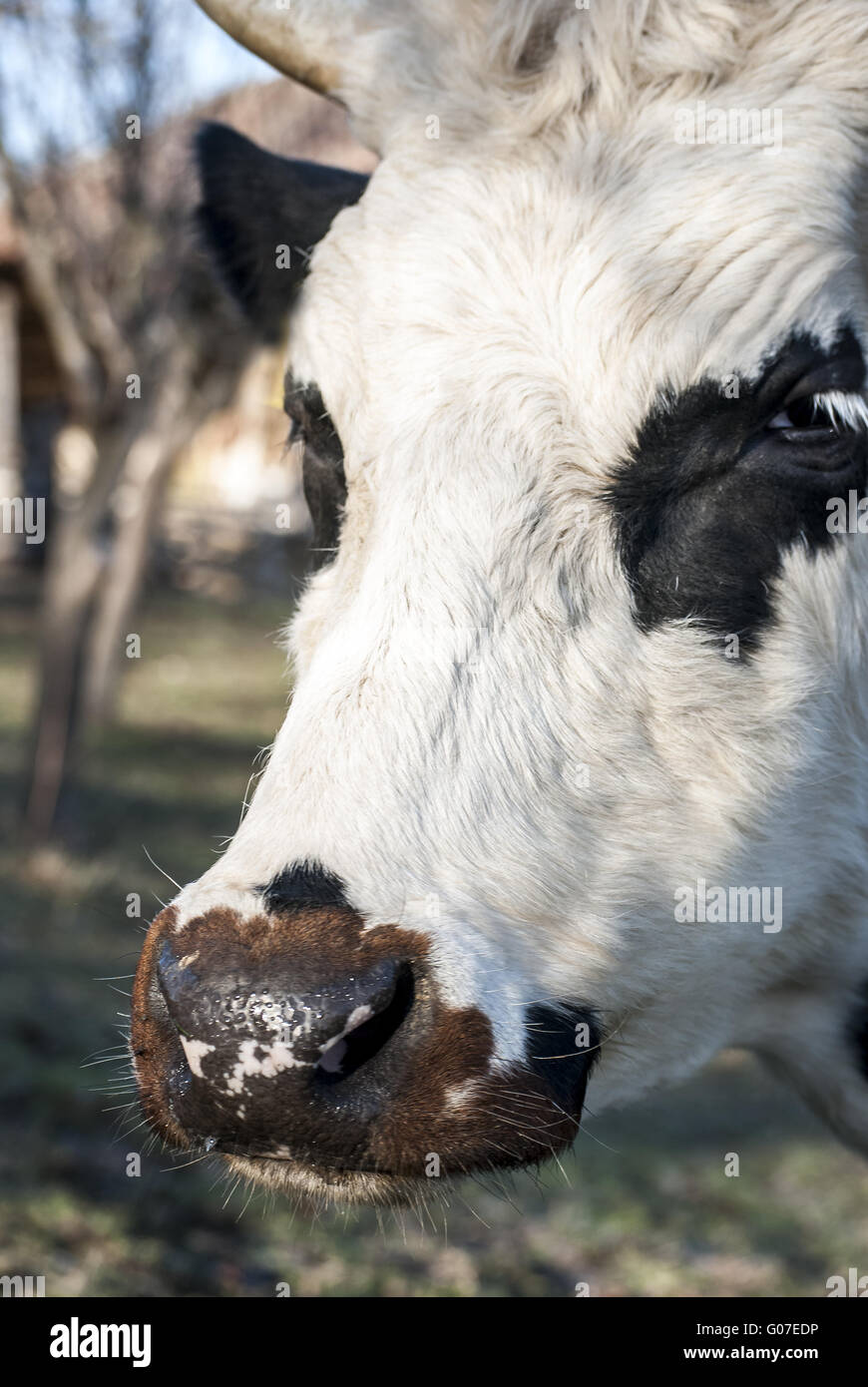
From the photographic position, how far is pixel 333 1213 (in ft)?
14.6

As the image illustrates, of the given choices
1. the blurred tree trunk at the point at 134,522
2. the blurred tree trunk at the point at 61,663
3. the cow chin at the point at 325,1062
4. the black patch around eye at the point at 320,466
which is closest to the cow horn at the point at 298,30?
the black patch around eye at the point at 320,466

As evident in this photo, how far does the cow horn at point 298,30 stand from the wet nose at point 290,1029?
1633mm

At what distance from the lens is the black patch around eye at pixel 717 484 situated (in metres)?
1.85

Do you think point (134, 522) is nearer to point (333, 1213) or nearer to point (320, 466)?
point (333, 1213)

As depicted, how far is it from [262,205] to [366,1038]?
191 cm

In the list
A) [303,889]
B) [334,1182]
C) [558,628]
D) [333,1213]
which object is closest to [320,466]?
[558,628]

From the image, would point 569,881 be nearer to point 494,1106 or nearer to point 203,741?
point 494,1106

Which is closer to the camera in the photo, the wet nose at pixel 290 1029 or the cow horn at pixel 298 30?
the wet nose at pixel 290 1029

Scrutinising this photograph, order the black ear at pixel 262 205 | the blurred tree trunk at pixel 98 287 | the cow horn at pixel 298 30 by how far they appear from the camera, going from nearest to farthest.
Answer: the cow horn at pixel 298 30, the black ear at pixel 262 205, the blurred tree trunk at pixel 98 287

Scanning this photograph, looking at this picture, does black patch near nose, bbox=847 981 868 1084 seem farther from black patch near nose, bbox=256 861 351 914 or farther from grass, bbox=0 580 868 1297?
black patch near nose, bbox=256 861 351 914

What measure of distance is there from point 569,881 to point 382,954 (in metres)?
0.37

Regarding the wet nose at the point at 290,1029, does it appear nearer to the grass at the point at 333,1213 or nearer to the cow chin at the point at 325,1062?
the cow chin at the point at 325,1062
